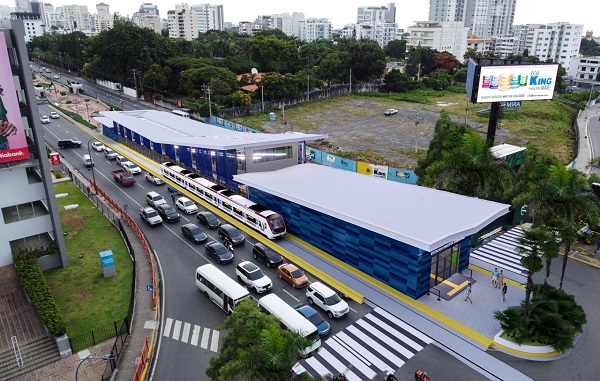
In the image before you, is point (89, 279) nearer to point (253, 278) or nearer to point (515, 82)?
point (253, 278)

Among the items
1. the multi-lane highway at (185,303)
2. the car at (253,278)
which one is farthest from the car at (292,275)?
the car at (253,278)

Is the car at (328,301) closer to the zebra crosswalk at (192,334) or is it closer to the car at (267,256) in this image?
the car at (267,256)

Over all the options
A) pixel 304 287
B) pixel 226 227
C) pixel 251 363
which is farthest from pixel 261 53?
pixel 251 363

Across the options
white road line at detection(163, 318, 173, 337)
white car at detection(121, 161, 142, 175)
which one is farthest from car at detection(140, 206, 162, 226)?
white car at detection(121, 161, 142, 175)

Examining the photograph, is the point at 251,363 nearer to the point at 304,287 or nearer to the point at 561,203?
the point at 304,287

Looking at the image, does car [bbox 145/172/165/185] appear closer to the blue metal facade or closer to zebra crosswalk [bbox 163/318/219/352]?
the blue metal facade

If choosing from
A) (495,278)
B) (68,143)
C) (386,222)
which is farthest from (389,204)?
(68,143)
